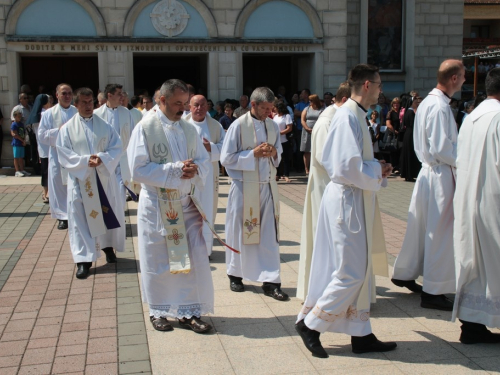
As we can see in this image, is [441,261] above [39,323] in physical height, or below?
above

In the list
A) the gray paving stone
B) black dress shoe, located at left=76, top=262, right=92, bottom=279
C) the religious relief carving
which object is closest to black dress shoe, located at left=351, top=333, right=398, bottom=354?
the gray paving stone

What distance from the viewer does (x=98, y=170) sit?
23.6 ft

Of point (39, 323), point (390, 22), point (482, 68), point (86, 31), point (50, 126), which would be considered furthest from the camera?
point (482, 68)

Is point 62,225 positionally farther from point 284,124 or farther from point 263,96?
point 284,124

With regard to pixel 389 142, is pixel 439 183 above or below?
above

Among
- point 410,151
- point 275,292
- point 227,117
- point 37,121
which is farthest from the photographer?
point 227,117

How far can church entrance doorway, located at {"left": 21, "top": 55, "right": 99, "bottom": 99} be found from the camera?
64.6ft

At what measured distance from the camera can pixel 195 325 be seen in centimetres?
512

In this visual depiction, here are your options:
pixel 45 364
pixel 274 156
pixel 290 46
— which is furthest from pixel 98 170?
pixel 290 46

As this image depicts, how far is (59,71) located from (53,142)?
10.9 m

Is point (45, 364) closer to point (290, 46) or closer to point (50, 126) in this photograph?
point (50, 126)

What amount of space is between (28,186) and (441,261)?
33.9 ft

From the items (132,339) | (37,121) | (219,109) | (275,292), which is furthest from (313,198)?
(219,109)

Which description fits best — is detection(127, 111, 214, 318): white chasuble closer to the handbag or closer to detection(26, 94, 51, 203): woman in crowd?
detection(26, 94, 51, 203): woman in crowd
